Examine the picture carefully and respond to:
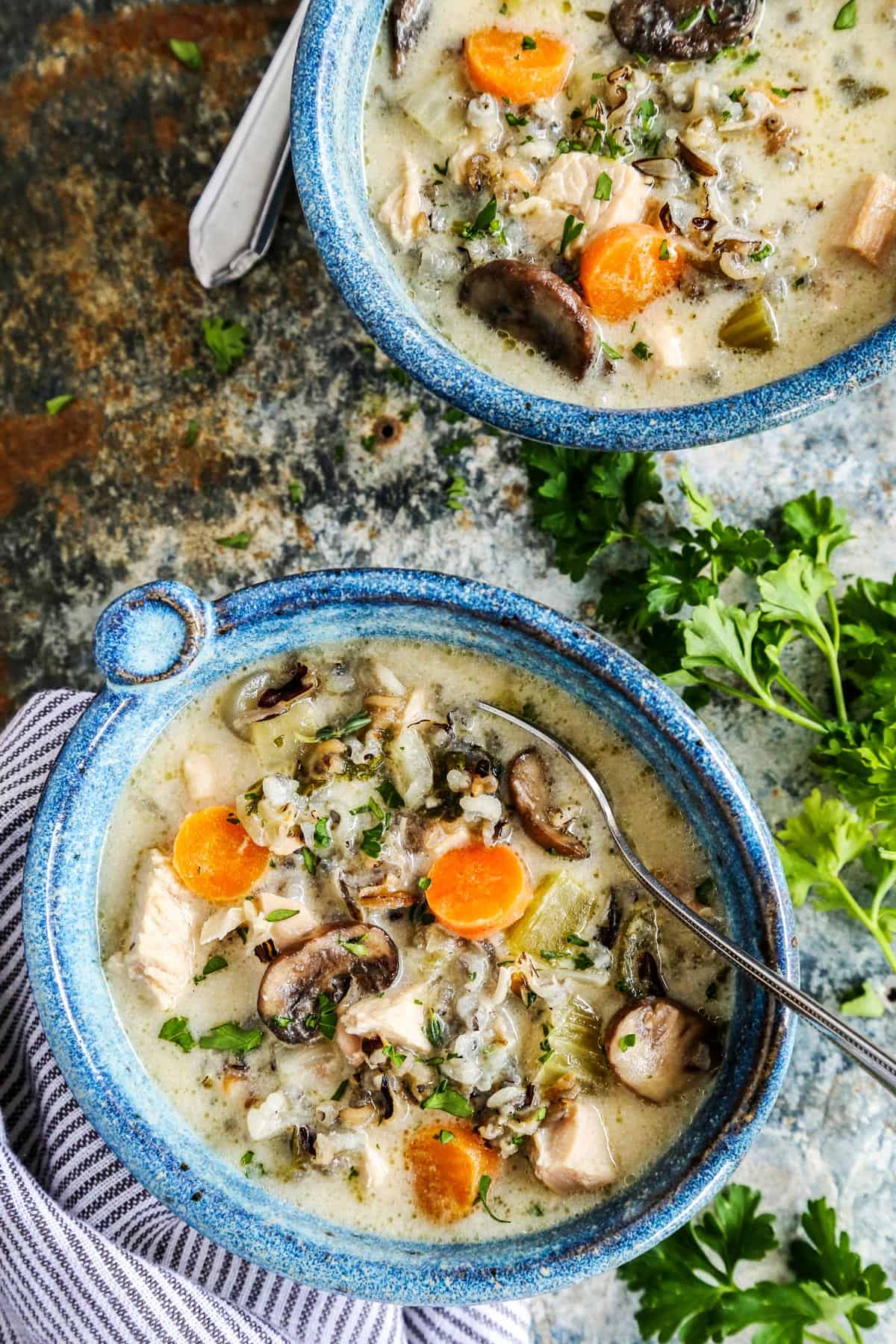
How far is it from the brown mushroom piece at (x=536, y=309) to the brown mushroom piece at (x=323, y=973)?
1.05 metres

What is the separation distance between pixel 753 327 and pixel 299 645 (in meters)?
0.97

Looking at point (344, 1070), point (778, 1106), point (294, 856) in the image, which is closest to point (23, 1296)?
point (344, 1070)

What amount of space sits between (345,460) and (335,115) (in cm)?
75

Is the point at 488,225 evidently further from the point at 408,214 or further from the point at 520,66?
the point at 520,66

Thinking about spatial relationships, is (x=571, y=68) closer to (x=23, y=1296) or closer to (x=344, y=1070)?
(x=344, y=1070)

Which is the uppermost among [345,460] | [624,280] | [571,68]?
[571,68]

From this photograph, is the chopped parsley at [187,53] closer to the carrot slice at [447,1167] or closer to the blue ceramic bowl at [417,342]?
the blue ceramic bowl at [417,342]

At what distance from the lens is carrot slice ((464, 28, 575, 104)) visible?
221cm

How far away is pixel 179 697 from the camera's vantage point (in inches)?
90.1

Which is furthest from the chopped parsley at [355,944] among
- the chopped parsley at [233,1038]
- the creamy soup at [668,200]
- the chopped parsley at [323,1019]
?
the creamy soup at [668,200]

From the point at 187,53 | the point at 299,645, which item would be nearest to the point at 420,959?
the point at 299,645

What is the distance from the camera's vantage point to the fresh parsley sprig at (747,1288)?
2480 millimetres

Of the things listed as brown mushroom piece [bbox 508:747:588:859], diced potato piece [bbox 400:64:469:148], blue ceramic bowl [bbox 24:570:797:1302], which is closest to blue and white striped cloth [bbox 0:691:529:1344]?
blue ceramic bowl [bbox 24:570:797:1302]

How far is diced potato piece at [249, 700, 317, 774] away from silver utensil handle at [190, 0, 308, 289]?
1.05 metres
